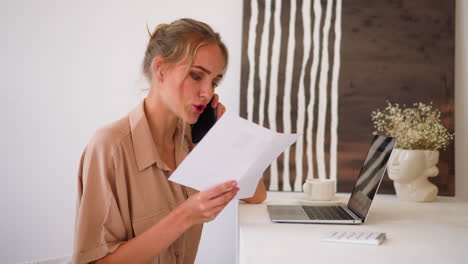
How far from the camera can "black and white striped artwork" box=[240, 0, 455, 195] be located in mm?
2016

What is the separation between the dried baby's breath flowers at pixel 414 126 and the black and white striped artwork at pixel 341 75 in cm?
4

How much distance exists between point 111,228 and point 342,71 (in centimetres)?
127

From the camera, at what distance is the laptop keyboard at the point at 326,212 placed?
4.56 ft

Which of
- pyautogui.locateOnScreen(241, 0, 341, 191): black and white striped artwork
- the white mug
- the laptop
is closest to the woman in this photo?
the laptop

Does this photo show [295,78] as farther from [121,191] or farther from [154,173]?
[121,191]

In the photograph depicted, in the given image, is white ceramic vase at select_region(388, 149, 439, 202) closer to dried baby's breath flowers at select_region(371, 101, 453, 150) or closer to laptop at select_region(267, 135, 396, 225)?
dried baby's breath flowers at select_region(371, 101, 453, 150)

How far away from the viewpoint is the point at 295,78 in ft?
6.65

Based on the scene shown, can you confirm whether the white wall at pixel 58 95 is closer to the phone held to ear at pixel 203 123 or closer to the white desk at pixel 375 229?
the phone held to ear at pixel 203 123

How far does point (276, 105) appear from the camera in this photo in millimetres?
2020

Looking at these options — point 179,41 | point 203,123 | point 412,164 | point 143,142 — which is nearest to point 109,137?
point 143,142

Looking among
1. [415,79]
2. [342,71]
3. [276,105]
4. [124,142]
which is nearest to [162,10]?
[276,105]

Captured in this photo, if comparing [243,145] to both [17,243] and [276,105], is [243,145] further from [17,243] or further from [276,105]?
[17,243]

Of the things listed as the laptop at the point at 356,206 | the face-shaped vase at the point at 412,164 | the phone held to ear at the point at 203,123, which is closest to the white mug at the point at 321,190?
the laptop at the point at 356,206

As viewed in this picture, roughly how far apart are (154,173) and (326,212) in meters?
0.56
